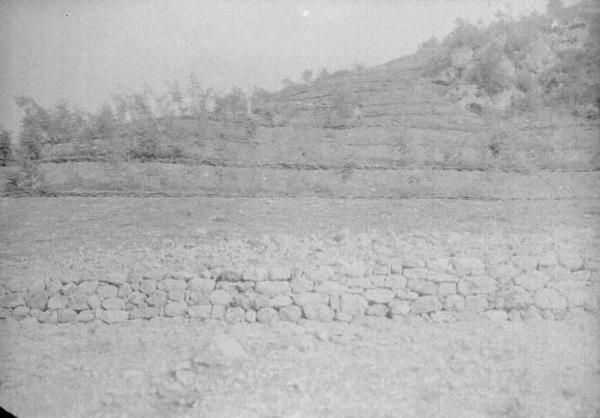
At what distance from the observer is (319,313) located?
19.1ft

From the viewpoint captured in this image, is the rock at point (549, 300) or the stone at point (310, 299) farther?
the rock at point (549, 300)

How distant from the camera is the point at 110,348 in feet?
17.6

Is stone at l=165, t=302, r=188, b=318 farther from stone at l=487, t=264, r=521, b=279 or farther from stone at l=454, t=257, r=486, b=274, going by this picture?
stone at l=487, t=264, r=521, b=279

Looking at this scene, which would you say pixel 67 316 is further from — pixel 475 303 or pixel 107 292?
pixel 475 303

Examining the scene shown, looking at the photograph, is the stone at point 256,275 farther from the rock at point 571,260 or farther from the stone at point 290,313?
the rock at point 571,260

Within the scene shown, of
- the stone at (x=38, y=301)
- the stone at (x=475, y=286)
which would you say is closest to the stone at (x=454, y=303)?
the stone at (x=475, y=286)

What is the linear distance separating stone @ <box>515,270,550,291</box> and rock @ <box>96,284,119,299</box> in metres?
6.08

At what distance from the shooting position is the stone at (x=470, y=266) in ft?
20.0

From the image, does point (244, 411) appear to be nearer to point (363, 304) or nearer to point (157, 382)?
point (157, 382)

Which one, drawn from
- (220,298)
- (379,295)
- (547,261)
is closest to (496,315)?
(547,261)

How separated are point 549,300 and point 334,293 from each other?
322 cm

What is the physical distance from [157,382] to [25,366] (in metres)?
1.90

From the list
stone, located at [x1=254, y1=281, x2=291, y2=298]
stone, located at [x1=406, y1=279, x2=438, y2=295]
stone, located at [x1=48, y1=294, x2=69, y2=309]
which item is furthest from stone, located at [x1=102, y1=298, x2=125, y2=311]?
stone, located at [x1=406, y1=279, x2=438, y2=295]

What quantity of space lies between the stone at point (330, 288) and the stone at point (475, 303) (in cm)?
182
